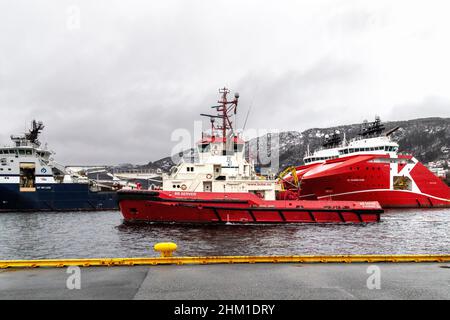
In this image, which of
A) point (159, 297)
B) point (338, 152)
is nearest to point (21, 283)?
point (159, 297)

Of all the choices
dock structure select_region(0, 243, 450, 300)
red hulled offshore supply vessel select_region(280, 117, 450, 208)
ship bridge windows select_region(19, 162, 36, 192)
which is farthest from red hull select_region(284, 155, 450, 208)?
ship bridge windows select_region(19, 162, 36, 192)

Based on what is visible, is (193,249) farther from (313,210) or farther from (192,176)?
(313,210)

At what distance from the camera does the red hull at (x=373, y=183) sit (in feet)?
133

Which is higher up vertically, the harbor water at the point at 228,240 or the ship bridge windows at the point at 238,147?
the ship bridge windows at the point at 238,147

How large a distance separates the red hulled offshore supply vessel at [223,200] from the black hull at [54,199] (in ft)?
81.2

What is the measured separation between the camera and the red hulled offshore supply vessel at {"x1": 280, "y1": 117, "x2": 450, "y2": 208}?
40.7 meters

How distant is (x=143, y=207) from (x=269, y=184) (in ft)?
30.8

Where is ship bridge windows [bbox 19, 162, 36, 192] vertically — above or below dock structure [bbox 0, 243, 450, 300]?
above

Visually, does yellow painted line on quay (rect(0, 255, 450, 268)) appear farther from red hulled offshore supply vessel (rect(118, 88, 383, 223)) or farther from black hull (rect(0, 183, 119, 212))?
black hull (rect(0, 183, 119, 212))

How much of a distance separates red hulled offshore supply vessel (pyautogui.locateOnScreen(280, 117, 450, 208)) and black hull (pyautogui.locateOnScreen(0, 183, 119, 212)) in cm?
2618

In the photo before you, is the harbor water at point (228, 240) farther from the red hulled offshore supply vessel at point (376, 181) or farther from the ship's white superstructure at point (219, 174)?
the red hulled offshore supply vessel at point (376, 181)

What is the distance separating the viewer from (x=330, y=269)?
7082mm

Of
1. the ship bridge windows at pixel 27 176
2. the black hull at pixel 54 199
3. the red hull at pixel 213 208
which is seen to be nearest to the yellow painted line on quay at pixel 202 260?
the red hull at pixel 213 208

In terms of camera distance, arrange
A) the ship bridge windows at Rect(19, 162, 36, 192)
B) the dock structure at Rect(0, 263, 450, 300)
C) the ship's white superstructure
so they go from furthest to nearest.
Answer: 1. the ship bridge windows at Rect(19, 162, 36, 192)
2. the ship's white superstructure
3. the dock structure at Rect(0, 263, 450, 300)
